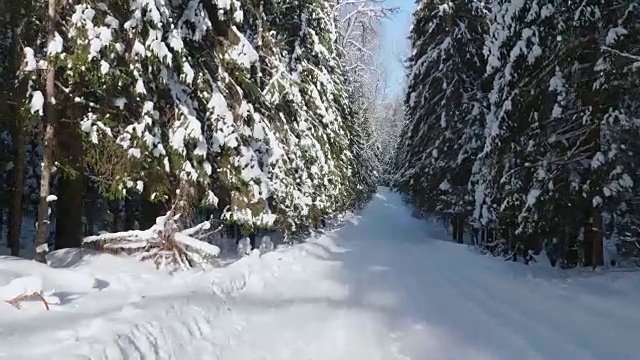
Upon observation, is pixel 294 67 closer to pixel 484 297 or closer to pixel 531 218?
pixel 531 218

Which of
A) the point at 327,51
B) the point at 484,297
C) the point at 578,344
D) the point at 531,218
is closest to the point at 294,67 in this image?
the point at 327,51

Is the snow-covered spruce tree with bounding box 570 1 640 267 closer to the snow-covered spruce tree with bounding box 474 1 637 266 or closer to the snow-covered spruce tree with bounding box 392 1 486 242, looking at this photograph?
the snow-covered spruce tree with bounding box 474 1 637 266

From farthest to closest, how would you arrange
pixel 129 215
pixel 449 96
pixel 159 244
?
pixel 449 96 < pixel 129 215 < pixel 159 244

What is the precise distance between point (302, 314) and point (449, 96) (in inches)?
590

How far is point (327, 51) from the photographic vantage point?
19.0 metres

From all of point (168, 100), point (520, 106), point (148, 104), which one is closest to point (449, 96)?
point (520, 106)

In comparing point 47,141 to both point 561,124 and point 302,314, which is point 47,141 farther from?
point 561,124

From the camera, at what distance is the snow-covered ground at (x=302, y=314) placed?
521 centimetres

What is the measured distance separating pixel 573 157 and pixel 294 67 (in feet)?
30.1

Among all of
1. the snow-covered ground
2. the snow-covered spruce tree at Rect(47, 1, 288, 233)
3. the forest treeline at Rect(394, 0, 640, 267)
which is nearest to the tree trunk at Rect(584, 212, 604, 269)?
the forest treeline at Rect(394, 0, 640, 267)

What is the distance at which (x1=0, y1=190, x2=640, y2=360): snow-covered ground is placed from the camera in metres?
5.21

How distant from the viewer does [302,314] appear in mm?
8016

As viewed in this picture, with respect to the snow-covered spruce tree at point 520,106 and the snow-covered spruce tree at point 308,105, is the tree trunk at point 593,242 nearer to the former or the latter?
the snow-covered spruce tree at point 520,106

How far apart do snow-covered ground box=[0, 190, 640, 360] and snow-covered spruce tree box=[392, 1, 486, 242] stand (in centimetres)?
873
